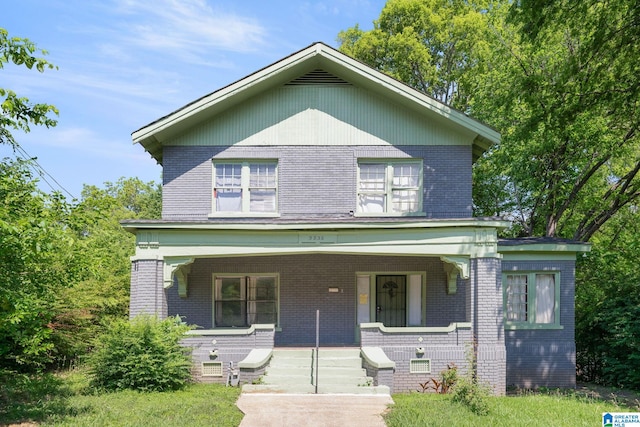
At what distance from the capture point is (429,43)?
36.2m

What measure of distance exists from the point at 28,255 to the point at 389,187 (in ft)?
35.4

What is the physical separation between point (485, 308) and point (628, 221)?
56.2 ft

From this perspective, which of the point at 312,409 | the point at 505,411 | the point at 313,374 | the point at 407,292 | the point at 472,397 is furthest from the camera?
the point at 407,292

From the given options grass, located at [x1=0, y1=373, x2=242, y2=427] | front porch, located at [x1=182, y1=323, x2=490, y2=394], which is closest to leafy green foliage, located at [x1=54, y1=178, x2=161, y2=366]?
grass, located at [x1=0, y1=373, x2=242, y2=427]

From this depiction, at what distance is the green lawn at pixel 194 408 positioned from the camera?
9.66 metres

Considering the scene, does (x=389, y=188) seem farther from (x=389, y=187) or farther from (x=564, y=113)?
(x=564, y=113)

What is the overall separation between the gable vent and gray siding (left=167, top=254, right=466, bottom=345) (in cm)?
530

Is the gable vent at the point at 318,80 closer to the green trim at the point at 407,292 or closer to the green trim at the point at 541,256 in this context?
the green trim at the point at 407,292

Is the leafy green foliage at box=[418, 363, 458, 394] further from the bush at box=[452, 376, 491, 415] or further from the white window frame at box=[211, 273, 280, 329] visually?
the white window frame at box=[211, 273, 280, 329]

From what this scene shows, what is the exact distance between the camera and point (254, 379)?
42.4ft

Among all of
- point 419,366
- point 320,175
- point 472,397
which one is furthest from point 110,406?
point 320,175

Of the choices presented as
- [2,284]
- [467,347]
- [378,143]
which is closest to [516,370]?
[467,347]

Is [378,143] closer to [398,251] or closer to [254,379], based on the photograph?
[398,251]

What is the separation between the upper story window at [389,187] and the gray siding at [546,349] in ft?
11.2
